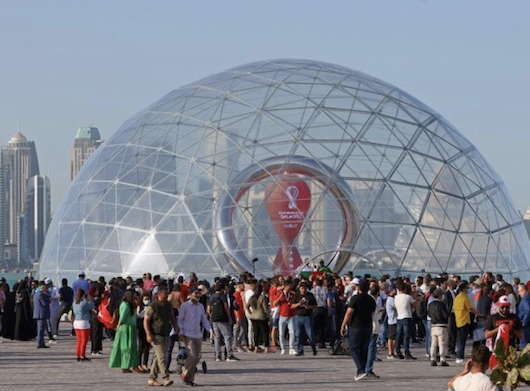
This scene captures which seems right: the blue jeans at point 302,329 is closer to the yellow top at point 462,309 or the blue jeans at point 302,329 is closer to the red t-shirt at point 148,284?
the yellow top at point 462,309

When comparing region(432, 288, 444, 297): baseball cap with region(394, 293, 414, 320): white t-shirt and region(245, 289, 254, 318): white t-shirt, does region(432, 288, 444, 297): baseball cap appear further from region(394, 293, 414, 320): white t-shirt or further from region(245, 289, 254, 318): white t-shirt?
region(245, 289, 254, 318): white t-shirt

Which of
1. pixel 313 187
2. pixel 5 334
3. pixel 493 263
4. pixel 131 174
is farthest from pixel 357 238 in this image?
pixel 5 334

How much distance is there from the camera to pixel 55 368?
22.8 m

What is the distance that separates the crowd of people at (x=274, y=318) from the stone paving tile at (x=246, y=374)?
40cm

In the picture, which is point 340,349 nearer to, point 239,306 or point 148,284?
point 239,306

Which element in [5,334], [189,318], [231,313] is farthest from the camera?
[5,334]

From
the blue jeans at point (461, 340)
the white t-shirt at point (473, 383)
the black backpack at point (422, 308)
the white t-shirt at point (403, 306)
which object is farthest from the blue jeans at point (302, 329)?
the white t-shirt at point (473, 383)

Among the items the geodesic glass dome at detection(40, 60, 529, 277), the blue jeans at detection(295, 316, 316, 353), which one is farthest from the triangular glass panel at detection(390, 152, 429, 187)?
the blue jeans at detection(295, 316, 316, 353)

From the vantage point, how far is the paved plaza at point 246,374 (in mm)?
19172

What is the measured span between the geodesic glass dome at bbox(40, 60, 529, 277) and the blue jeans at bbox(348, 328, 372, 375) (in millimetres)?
20416

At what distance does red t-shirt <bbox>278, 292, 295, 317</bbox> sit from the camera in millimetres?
26359

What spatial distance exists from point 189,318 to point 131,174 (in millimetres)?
23810

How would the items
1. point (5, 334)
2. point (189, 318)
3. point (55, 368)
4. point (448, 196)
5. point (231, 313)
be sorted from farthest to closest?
point (448, 196), point (5, 334), point (231, 313), point (55, 368), point (189, 318)

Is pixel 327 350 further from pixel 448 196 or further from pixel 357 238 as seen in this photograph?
pixel 448 196
